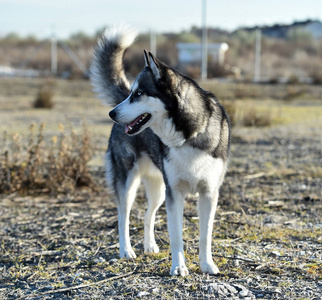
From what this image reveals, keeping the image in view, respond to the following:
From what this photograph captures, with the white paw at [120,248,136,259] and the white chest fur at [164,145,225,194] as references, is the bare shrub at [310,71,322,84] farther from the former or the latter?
the white chest fur at [164,145,225,194]

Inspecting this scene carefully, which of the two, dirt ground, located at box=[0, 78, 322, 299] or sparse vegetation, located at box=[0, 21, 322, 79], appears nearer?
dirt ground, located at box=[0, 78, 322, 299]

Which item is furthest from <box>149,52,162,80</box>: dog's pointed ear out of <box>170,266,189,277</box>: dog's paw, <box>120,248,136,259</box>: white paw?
<box>120,248,136,259</box>: white paw

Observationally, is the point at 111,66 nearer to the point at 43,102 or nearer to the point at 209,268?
the point at 209,268

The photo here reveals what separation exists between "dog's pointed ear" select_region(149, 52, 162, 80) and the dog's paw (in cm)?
139

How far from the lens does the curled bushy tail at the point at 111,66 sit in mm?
4814

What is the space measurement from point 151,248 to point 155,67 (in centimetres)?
165

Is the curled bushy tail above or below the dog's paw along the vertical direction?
above

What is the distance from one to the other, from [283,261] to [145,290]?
1207 millimetres

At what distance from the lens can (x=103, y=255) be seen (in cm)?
444

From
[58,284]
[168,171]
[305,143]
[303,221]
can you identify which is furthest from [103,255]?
[305,143]

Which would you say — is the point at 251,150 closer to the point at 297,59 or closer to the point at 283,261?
the point at 283,261

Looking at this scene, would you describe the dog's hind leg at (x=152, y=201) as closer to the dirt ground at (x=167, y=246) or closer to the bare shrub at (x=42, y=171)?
the dirt ground at (x=167, y=246)

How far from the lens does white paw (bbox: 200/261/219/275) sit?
3910mm

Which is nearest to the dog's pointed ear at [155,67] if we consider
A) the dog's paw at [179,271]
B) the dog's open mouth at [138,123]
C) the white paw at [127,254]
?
the dog's open mouth at [138,123]
